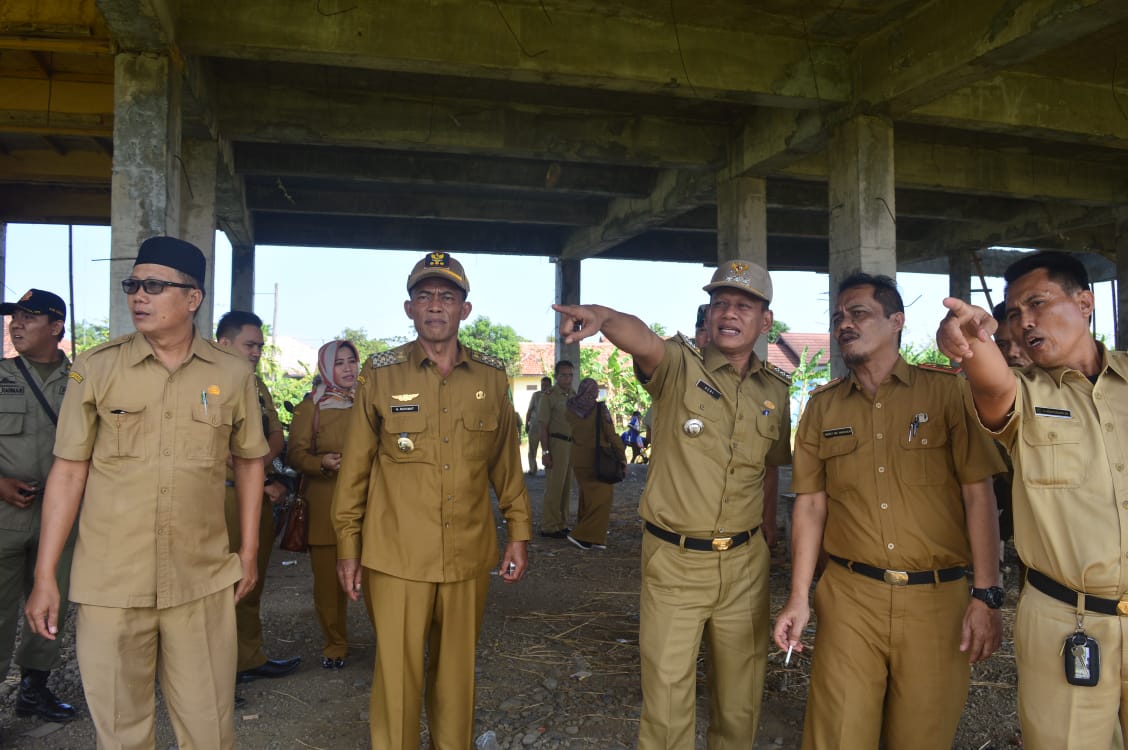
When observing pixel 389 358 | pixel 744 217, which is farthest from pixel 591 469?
pixel 389 358

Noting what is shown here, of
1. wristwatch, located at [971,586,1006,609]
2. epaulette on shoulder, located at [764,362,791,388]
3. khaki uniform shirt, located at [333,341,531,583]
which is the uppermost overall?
epaulette on shoulder, located at [764,362,791,388]

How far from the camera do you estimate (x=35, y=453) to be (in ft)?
12.8

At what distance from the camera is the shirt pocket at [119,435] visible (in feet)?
8.82

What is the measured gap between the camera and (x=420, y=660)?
10.2 ft

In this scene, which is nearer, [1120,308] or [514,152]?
[514,152]

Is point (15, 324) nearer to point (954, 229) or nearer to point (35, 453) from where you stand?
point (35, 453)

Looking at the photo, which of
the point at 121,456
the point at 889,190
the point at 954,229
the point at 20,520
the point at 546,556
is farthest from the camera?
the point at 954,229

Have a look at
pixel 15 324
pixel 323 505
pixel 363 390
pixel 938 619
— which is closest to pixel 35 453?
pixel 15 324

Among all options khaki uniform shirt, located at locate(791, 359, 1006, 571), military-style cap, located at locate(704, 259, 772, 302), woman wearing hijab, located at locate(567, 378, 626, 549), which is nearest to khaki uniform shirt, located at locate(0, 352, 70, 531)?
military-style cap, located at locate(704, 259, 772, 302)

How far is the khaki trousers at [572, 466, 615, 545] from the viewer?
345 inches

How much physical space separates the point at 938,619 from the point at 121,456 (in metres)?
2.91

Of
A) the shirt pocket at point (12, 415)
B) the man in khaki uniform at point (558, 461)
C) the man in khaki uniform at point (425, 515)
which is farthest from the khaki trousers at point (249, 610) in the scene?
the man in khaki uniform at point (558, 461)

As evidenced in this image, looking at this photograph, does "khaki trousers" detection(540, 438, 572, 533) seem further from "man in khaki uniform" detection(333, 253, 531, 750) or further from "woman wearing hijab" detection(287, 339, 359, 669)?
"man in khaki uniform" detection(333, 253, 531, 750)

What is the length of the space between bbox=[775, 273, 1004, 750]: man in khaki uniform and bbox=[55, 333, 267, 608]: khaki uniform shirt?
2.16 m
